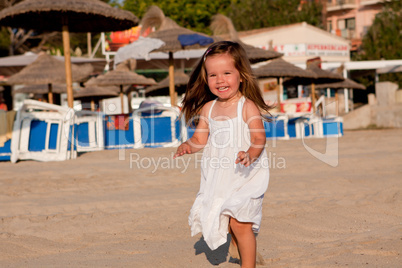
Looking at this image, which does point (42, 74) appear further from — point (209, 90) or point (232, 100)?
point (232, 100)

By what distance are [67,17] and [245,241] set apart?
8.56 m

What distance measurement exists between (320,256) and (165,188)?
→ 298 centimetres

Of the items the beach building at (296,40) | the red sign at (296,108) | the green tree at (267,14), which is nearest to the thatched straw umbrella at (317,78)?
the red sign at (296,108)

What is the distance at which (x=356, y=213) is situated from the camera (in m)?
4.29

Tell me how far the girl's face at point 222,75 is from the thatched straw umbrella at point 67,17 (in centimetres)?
702

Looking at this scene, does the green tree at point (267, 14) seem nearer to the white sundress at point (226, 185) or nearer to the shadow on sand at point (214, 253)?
the shadow on sand at point (214, 253)

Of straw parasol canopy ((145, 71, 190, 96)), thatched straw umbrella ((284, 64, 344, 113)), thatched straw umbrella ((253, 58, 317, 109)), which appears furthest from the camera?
thatched straw umbrella ((284, 64, 344, 113))

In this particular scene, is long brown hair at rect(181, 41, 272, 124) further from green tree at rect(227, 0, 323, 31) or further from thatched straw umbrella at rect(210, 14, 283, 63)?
green tree at rect(227, 0, 323, 31)

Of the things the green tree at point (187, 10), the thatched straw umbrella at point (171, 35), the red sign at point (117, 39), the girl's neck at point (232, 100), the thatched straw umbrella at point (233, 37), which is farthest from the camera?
the green tree at point (187, 10)

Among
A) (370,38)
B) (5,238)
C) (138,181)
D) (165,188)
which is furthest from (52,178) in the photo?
(370,38)

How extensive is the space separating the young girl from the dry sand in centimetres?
38

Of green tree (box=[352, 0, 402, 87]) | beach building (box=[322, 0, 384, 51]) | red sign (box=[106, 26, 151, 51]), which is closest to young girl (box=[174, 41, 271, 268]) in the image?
red sign (box=[106, 26, 151, 51])

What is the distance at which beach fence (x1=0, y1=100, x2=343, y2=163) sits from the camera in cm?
852

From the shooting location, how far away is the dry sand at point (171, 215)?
3.16 metres
